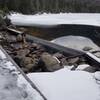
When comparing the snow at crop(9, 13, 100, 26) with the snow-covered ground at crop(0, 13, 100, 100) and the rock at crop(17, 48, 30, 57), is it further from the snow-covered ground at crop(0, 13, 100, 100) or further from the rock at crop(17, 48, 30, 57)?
the snow-covered ground at crop(0, 13, 100, 100)

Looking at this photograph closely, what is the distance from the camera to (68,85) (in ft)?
13.0

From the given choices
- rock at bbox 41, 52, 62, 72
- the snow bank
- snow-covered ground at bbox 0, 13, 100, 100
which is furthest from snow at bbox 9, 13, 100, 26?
snow-covered ground at bbox 0, 13, 100, 100

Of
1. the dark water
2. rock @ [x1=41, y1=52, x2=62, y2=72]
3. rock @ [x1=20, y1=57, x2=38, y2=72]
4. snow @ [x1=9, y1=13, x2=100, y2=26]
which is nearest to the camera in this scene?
rock @ [x1=41, y1=52, x2=62, y2=72]

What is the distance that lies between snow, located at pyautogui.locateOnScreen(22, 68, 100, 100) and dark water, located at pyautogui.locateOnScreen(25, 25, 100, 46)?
445 cm

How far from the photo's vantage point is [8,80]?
3697 millimetres

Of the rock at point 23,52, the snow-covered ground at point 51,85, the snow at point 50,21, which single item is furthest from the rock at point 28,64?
the snow at point 50,21

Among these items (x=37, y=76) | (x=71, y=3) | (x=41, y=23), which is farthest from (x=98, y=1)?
(x=37, y=76)

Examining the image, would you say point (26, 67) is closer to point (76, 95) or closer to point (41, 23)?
point (76, 95)

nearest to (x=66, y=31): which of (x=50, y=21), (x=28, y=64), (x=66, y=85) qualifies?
(x=50, y=21)

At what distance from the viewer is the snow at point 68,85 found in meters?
3.71

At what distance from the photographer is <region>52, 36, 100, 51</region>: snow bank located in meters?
7.71

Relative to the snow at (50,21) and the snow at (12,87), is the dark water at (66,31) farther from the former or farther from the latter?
the snow at (12,87)

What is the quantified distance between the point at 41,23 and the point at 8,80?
7.11m

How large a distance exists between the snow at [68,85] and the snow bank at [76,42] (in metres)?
3.34
